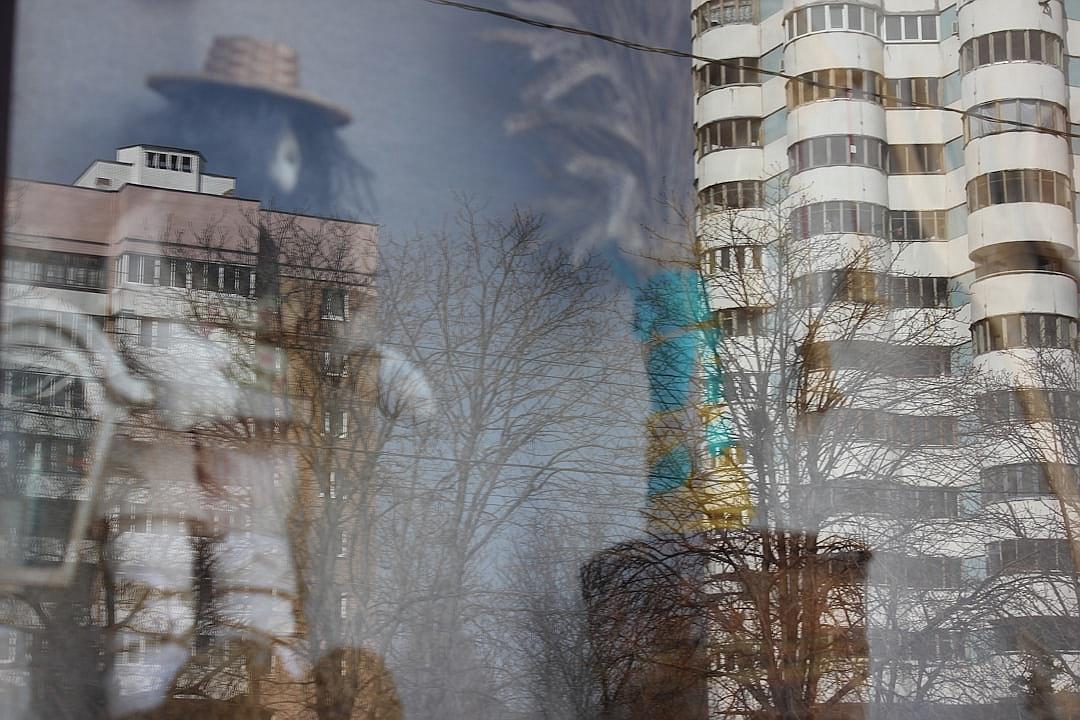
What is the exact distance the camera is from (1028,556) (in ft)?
8.28

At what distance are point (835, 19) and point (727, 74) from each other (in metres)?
0.23

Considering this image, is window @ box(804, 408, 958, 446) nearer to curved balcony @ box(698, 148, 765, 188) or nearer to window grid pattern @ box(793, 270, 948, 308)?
window grid pattern @ box(793, 270, 948, 308)

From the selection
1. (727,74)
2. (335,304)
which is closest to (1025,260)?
(727,74)

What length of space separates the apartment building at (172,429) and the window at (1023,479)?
45.9 inches

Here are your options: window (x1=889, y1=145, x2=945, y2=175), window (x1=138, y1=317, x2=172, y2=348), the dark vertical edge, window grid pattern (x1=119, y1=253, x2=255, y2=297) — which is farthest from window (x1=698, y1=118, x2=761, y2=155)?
the dark vertical edge

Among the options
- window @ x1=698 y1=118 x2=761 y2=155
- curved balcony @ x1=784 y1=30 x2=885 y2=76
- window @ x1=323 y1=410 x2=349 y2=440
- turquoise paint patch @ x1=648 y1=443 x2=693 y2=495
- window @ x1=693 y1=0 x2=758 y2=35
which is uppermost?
window @ x1=693 y1=0 x2=758 y2=35

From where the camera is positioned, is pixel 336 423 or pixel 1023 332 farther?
pixel 1023 332

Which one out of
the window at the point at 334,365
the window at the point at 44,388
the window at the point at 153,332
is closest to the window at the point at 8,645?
the window at the point at 44,388

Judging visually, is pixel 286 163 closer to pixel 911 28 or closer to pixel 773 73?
pixel 773 73

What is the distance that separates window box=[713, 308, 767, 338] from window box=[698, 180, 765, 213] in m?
0.20

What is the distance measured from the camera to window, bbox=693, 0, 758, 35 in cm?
260

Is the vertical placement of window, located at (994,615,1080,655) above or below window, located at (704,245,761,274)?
below

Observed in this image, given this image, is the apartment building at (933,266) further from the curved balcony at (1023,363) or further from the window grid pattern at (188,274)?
the window grid pattern at (188,274)

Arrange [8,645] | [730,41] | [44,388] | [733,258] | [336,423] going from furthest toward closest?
[730,41], [733,258], [336,423], [44,388], [8,645]
